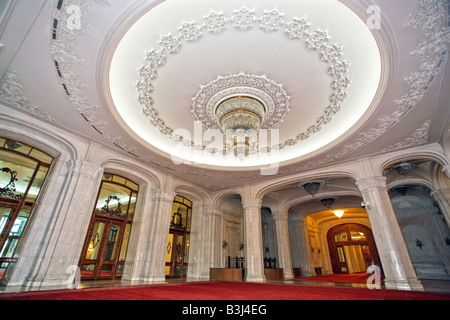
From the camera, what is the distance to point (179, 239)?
29.6ft

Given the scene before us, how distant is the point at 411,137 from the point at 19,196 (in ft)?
33.4

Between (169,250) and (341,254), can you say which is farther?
(341,254)

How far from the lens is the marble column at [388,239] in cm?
518

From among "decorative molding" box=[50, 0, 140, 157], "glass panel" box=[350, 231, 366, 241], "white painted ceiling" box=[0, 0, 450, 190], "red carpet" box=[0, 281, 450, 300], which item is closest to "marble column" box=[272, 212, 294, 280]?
"white painted ceiling" box=[0, 0, 450, 190]

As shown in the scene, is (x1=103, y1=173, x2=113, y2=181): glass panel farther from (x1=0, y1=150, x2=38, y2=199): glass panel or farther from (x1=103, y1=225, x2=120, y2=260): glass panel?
(x1=0, y1=150, x2=38, y2=199): glass panel

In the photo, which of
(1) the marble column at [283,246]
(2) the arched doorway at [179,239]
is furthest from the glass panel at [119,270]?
(1) the marble column at [283,246]

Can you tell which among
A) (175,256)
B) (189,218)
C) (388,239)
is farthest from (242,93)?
(175,256)

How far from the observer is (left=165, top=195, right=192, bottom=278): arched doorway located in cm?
848

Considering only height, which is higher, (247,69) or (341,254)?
(247,69)

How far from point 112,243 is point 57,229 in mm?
2312

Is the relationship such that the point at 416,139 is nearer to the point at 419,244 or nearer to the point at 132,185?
the point at 419,244

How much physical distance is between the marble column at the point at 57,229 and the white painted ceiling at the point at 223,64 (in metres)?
1.18

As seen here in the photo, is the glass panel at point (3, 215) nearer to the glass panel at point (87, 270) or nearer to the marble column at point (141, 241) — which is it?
the glass panel at point (87, 270)
